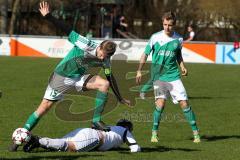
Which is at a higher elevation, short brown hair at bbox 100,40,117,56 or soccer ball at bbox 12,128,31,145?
short brown hair at bbox 100,40,117,56

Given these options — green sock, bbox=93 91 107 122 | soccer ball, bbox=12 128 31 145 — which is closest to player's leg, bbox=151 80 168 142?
green sock, bbox=93 91 107 122

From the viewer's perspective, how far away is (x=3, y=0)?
5125 centimetres

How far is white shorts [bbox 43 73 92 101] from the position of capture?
973 centimetres

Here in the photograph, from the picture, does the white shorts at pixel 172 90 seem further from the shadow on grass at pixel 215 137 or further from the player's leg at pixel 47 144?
the player's leg at pixel 47 144

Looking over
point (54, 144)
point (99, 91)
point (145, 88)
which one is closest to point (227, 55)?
point (145, 88)

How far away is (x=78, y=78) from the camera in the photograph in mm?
9984

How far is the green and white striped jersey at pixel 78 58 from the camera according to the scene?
9742 millimetres

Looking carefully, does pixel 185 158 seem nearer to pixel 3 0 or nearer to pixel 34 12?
pixel 3 0

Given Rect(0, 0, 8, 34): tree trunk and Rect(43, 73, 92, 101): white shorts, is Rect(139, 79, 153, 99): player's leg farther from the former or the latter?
Rect(0, 0, 8, 34): tree trunk

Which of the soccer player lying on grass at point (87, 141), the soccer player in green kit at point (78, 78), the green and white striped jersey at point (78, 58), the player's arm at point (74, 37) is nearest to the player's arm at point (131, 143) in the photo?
the soccer player lying on grass at point (87, 141)

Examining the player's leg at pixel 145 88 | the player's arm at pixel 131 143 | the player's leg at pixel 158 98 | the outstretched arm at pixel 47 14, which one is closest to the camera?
the player's arm at pixel 131 143

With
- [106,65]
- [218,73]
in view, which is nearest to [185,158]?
[106,65]

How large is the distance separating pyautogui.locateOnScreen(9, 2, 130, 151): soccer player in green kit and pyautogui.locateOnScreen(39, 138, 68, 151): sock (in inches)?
21.7

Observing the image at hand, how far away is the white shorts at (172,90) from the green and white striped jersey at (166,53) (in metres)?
0.08
